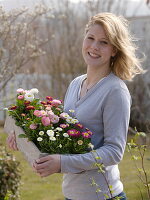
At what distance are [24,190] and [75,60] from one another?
425cm

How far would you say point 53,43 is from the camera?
31.5ft

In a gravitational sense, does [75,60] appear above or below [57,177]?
above

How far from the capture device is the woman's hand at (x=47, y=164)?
78.9 inches

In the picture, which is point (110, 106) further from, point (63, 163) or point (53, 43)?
point (53, 43)

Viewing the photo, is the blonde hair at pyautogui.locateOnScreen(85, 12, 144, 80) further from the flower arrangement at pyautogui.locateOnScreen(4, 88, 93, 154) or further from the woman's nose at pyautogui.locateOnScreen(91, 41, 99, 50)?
the flower arrangement at pyautogui.locateOnScreen(4, 88, 93, 154)

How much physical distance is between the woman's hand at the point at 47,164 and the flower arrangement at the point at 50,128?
2.0 inches

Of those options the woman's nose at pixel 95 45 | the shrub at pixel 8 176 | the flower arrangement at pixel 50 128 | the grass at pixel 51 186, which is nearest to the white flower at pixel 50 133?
the flower arrangement at pixel 50 128

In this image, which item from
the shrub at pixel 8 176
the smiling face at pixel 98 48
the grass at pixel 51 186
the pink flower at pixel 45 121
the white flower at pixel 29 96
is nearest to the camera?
the pink flower at pixel 45 121

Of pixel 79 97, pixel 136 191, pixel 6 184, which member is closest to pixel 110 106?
pixel 79 97

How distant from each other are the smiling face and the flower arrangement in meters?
0.31

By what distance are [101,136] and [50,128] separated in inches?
10.3

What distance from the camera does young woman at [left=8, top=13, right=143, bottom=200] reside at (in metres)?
2.07

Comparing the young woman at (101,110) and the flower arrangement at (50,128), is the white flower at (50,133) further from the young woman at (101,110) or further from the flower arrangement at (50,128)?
the young woman at (101,110)

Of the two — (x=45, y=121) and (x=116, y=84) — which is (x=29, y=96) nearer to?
(x=45, y=121)
